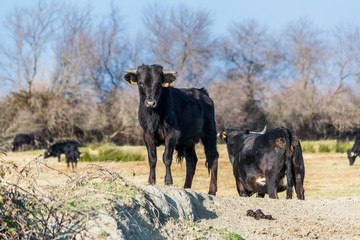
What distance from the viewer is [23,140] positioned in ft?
223

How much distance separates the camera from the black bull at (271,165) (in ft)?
56.1

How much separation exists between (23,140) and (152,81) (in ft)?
177

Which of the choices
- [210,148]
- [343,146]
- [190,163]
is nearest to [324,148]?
[343,146]

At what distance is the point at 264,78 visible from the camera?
103 m

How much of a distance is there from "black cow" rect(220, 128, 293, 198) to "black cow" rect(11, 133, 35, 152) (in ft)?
161

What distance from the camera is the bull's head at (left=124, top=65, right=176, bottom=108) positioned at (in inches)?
603

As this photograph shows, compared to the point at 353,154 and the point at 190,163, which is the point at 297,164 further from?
the point at 353,154

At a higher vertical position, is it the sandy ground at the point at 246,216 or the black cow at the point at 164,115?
the black cow at the point at 164,115

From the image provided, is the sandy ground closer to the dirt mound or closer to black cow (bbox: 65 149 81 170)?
the dirt mound

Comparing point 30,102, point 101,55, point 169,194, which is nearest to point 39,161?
point 169,194

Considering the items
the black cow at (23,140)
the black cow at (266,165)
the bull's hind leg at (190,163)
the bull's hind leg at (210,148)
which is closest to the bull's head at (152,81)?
the bull's hind leg at (190,163)

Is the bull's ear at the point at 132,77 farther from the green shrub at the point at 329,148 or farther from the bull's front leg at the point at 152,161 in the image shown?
the green shrub at the point at 329,148

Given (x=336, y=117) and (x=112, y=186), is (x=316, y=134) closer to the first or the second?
(x=336, y=117)

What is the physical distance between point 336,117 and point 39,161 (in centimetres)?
7763
